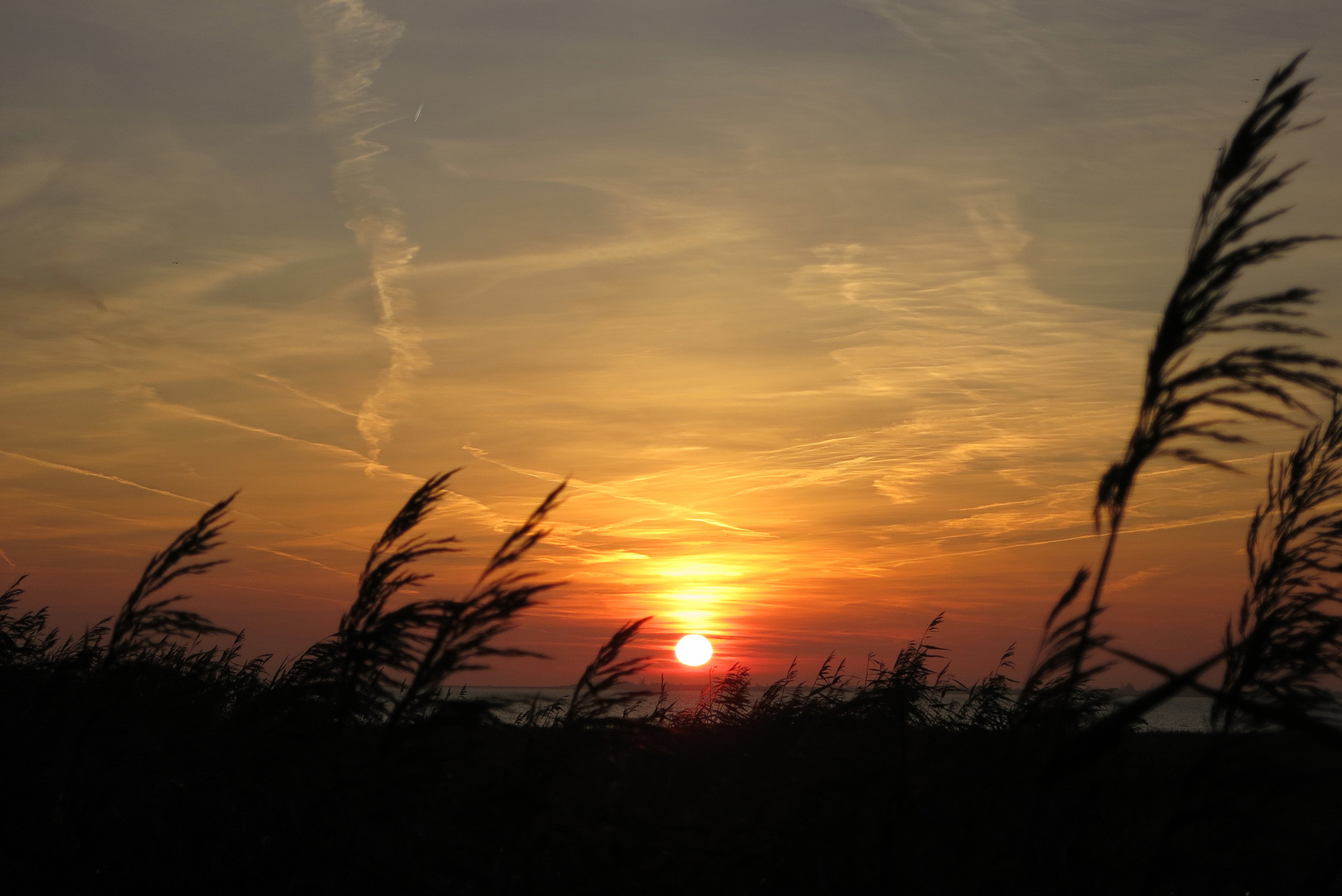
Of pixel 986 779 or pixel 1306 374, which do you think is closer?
pixel 1306 374

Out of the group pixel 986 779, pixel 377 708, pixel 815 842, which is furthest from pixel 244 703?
pixel 986 779

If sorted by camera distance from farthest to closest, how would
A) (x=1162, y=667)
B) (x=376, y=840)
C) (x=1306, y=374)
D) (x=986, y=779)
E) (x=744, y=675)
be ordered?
1. (x=744, y=675)
2. (x=986, y=779)
3. (x=376, y=840)
4. (x=1306, y=374)
5. (x=1162, y=667)

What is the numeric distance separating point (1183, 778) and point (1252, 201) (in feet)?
6.42

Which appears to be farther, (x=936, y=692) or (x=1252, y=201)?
(x=936, y=692)

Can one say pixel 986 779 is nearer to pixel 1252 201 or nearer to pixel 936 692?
pixel 1252 201

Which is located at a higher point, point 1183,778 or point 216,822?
point 1183,778

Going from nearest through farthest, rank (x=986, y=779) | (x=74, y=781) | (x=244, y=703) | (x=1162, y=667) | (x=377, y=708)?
(x=1162, y=667)
(x=377, y=708)
(x=74, y=781)
(x=986, y=779)
(x=244, y=703)

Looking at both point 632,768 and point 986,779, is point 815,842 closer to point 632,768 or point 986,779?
point 986,779

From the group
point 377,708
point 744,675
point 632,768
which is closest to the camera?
point 377,708

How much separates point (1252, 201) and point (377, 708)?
388 centimetres

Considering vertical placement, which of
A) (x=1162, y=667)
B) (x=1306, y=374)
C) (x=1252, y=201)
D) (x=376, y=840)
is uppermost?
(x=1252, y=201)

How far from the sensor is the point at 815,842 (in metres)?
5.05

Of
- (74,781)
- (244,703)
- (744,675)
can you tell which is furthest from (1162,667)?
(744,675)

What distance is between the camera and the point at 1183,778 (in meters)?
3.38
